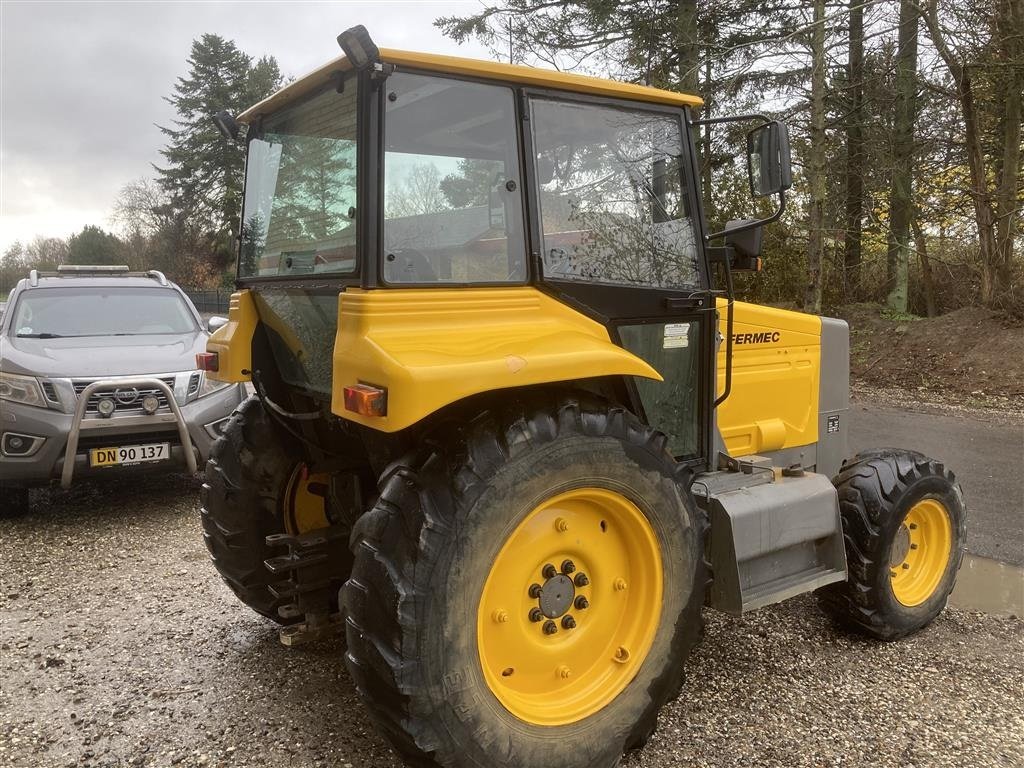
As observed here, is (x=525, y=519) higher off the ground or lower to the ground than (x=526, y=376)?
lower

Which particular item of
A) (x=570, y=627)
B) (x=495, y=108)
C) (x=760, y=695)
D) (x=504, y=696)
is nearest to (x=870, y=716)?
(x=760, y=695)

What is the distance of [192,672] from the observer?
3.61 m

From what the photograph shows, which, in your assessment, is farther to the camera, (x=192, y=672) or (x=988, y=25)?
(x=988, y=25)

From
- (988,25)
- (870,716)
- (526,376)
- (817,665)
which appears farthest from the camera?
(988,25)

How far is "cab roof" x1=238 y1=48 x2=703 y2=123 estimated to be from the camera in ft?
8.68

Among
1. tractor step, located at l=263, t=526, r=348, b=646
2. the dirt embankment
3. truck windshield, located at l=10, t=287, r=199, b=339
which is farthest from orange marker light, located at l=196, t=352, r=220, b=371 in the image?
the dirt embankment

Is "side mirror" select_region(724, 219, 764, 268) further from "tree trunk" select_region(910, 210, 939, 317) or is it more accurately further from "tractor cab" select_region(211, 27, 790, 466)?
"tree trunk" select_region(910, 210, 939, 317)

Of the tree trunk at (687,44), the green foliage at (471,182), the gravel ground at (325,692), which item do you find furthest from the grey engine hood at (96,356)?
the tree trunk at (687,44)

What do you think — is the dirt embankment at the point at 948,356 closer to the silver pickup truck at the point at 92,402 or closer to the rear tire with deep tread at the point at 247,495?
the silver pickup truck at the point at 92,402

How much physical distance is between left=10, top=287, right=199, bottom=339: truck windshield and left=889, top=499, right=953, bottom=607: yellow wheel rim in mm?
6134

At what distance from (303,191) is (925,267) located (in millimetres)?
13744

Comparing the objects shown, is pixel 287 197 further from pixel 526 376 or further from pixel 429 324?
pixel 526 376

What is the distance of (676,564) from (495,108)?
1.75m

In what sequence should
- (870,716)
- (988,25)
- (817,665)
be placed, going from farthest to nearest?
(988,25) < (817,665) < (870,716)
